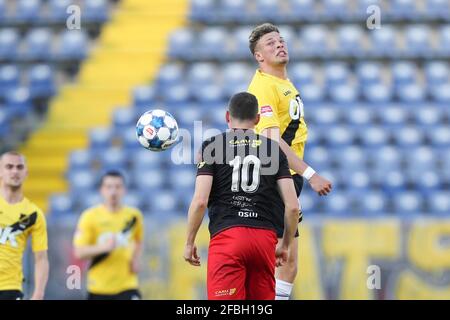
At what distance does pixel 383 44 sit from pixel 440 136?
239 centimetres

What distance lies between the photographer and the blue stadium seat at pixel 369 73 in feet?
54.1

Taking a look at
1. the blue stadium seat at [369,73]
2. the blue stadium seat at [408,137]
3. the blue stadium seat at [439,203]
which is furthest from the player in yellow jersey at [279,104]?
the blue stadium seat at [369,73]

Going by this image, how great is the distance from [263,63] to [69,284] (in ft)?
18.0

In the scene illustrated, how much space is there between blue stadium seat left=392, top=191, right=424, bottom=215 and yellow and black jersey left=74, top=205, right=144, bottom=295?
5.65m

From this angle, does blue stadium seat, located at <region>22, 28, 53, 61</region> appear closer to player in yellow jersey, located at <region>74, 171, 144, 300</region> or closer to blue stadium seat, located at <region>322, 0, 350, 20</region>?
blue stadium seat, located at <region>322, 0, 350, 20</region>

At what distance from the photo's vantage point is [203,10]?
18.0m

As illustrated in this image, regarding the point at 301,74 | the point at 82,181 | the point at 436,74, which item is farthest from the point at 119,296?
the point at 436,74

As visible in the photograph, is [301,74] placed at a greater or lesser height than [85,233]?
greater

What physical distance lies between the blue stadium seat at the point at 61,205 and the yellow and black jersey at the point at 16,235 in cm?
653

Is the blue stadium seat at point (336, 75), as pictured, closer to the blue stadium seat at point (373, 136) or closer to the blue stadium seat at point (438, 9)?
the blue stadium seat at point (373, 136)

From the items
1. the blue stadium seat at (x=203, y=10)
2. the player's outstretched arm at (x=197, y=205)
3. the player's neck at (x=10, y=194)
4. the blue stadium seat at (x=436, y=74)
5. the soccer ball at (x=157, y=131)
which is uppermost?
A: the blue stadium seat at (x=203, y=10)

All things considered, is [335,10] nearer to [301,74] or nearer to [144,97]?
[301,74]

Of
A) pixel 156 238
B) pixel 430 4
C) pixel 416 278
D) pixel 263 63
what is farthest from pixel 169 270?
pixel 430 4

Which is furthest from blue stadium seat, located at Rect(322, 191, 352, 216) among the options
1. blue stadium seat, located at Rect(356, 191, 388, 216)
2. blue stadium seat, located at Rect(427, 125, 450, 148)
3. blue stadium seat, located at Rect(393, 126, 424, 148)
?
blue stadium seat, located at Rect(427, 125, 450, 148)
